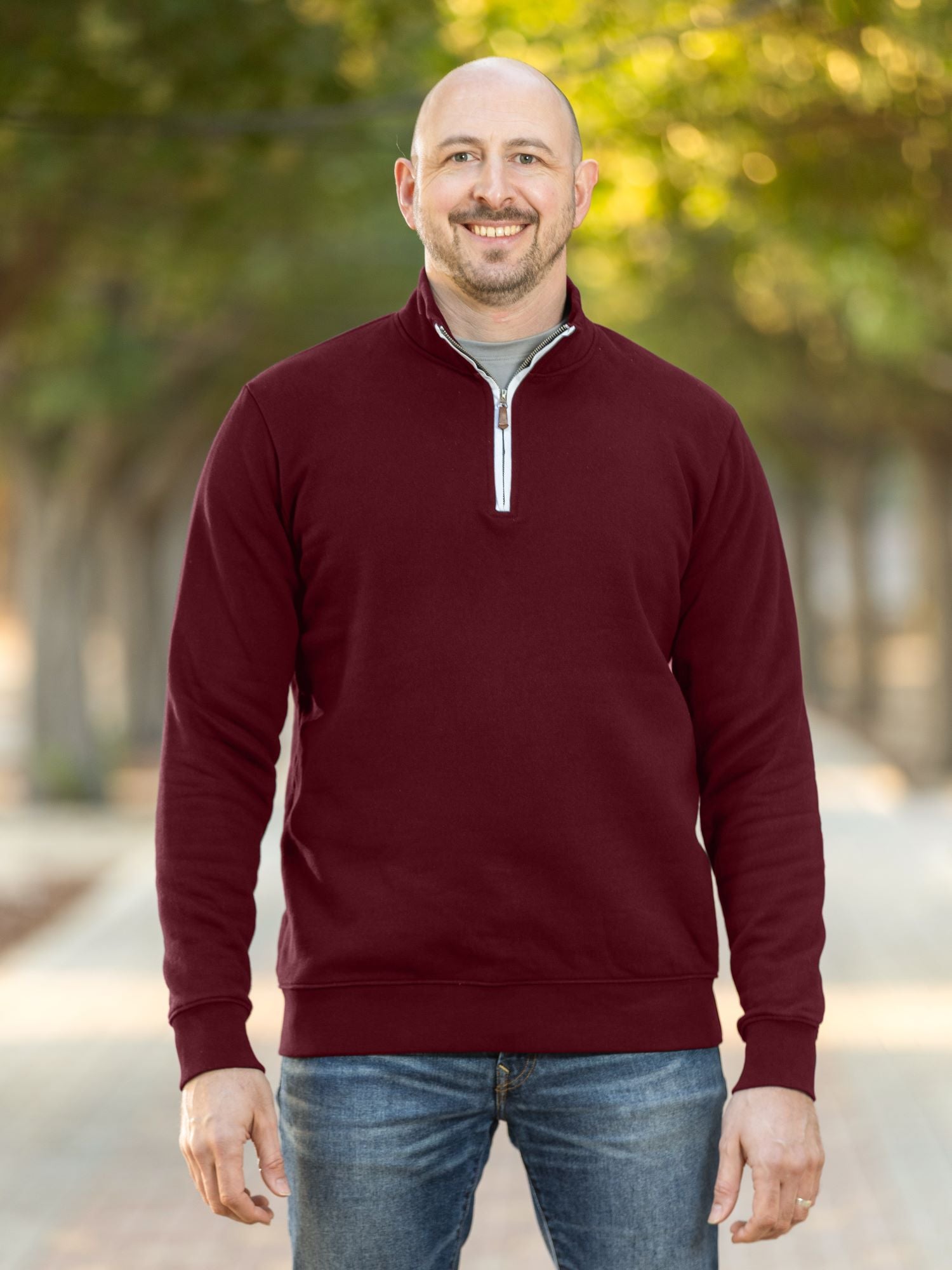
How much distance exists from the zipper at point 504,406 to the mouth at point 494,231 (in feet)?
0.43

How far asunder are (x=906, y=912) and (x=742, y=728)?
993 cm

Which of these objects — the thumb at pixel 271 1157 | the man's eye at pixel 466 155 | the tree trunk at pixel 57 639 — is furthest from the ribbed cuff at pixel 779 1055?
the tree trunk at pixel 57 639

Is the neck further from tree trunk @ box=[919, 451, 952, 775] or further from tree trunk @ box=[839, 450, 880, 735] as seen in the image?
tree trunk @ box=[839, 450, 880, 735]

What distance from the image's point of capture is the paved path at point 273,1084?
19.4ft

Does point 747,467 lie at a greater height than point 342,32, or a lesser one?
lesser

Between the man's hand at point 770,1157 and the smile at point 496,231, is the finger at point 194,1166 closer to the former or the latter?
the man's hand at point 770,1157

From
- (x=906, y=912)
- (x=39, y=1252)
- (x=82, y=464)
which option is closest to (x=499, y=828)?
(x=39, y=1252)

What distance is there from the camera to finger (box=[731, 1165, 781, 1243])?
243 centimetres

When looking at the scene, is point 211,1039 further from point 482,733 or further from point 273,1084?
point 273,1084

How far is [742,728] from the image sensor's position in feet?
8.50

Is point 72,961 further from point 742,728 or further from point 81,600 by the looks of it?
point 81,600

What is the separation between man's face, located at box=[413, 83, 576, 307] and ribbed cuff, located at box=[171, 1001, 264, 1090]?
0.99m

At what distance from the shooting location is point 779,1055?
2484 millimetres

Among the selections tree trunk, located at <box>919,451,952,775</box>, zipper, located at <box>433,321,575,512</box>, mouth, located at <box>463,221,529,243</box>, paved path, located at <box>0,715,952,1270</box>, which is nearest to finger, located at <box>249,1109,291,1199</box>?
zipper, located at <box>433,321,575,512</box>
